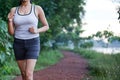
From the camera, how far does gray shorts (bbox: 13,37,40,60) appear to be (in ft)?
20.3

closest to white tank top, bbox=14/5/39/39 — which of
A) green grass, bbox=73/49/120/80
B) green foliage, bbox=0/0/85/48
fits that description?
green grass, bbox=73/49/120/80

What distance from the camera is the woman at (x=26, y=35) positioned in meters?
6.16

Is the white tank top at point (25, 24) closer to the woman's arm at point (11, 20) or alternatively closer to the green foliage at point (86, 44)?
the woman's arm at point (11, 20)

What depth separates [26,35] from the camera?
20.4 feet

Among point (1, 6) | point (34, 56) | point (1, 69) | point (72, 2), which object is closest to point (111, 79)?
point (1, 69)

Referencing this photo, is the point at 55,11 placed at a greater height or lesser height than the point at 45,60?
greater

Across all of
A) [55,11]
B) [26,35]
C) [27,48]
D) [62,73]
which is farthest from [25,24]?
[55,11]

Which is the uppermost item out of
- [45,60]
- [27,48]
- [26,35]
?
[26,35]

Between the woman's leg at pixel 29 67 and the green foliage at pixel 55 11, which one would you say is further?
the green foliage at pixel 55 11

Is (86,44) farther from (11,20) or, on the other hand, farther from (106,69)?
(11,20)

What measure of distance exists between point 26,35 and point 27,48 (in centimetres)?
20

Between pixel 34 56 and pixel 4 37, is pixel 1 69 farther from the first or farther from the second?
pixel 34 56

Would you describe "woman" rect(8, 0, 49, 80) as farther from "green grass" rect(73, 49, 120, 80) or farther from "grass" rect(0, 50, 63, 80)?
"green grass" rect(73, 49, 120, 80)

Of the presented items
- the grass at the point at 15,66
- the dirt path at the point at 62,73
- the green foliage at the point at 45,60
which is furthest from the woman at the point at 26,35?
the green foliage at the point at 45,60
